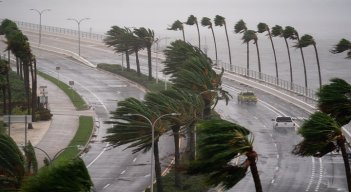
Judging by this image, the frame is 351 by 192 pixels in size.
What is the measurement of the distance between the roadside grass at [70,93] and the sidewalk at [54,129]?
2.99 ft

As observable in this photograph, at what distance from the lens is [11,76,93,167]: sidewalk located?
270 feet

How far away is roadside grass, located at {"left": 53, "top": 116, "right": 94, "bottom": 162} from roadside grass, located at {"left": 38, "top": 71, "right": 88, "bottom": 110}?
9383 mm

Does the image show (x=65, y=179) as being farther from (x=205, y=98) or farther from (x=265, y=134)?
(x=265, y=134)

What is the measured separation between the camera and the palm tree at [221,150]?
128 feet

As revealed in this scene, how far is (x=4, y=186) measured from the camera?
42.1 metres

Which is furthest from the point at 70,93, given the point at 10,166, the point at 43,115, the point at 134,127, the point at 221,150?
the point at 221,150

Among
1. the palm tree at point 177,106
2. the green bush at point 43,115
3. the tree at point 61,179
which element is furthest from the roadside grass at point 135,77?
the tree at point 61,179

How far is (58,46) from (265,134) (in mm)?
97959

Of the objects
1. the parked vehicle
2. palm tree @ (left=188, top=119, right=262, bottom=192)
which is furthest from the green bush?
palm tree @ (left=188, top=119, right=262, bottom=192)

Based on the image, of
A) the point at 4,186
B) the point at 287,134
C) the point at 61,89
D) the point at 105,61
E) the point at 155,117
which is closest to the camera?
the point at 4,186

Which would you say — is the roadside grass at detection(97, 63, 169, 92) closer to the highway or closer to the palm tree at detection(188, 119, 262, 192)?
the highway

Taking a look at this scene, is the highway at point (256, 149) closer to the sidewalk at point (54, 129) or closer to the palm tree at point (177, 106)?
the sidewalk at point (54, 129)

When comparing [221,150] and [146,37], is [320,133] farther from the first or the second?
[146,37]

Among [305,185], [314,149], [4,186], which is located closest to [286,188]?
[305,185]
